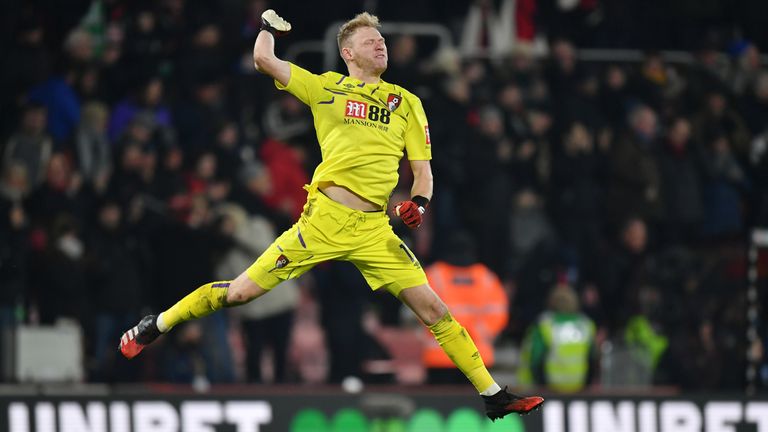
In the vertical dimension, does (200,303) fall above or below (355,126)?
below

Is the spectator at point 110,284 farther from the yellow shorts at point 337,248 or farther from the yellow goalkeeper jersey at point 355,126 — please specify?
the yellow goalkeeper jersey at point 355,126

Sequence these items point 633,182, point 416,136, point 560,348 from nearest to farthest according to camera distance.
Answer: point 416,136
point 560,348
point 633,182

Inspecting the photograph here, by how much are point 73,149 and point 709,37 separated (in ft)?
27.6

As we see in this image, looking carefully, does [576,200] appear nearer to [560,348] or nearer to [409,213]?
[560,348]

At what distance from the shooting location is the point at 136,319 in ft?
53.3

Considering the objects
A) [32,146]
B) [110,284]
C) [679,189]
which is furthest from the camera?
[679,189]

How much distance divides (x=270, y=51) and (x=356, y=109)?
2.16 feet

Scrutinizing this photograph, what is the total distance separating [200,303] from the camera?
10961 mm

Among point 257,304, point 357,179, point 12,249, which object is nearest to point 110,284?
point 12,249

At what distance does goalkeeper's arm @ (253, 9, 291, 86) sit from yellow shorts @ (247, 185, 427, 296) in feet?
2.56

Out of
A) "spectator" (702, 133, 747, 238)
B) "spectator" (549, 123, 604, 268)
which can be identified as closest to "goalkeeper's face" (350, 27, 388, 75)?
"spectator" (549, 123, 604, 268)

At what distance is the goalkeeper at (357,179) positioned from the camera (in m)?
10.7

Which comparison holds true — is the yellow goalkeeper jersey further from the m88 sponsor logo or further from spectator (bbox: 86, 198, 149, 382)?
spectator (bbox: 86, 198, 149, 382)

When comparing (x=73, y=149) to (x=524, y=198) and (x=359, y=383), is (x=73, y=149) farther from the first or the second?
(x=524, y=198)
